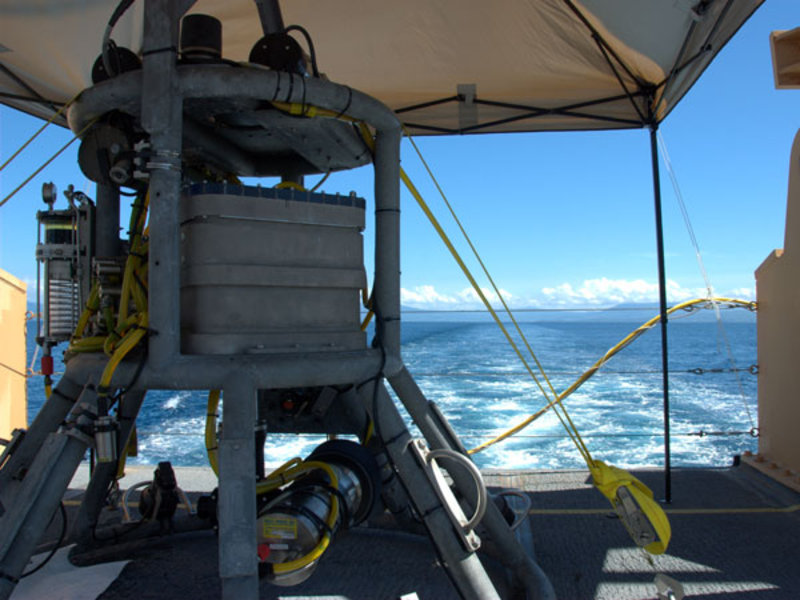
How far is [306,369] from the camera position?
9.17 ft

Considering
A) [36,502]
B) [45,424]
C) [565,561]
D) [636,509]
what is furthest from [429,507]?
[45,424]

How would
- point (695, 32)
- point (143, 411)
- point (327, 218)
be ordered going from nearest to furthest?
1. point (327, 218)
2. point (695, 32)
3. point (143, 411)

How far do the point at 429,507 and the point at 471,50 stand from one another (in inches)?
157

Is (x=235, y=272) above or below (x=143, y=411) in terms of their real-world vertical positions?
above

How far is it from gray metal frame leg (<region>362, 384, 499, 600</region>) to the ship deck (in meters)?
0.46

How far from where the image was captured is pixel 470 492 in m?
3.23

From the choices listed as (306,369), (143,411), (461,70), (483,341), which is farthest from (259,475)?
(483,341)

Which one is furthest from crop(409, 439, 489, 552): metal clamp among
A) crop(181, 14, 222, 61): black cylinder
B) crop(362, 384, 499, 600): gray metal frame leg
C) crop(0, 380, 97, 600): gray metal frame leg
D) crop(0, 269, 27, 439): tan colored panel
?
crop(0, 269, 27, 439): tan colored panel

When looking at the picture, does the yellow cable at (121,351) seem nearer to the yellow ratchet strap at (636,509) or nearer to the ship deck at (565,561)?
the ship deck at (565,561)

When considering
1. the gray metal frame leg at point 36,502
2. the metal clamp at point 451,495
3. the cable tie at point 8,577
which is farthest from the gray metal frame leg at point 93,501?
the metal clamp at point 451,495

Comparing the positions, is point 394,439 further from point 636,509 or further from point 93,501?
point 93,501

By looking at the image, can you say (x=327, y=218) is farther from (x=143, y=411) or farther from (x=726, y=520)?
(x=143, y=411)

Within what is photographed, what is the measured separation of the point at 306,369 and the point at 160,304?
692 mm

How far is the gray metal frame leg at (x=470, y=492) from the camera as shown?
10.6ft
